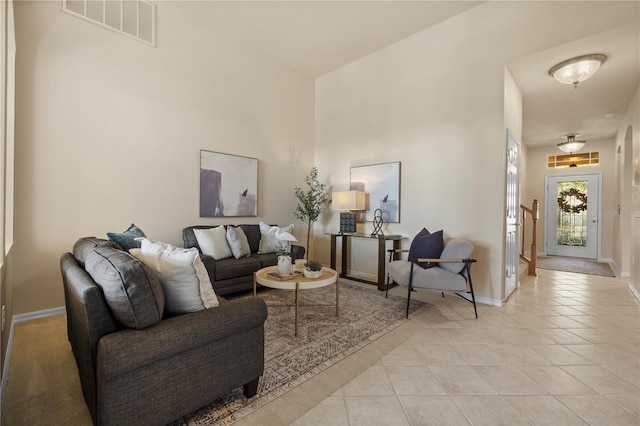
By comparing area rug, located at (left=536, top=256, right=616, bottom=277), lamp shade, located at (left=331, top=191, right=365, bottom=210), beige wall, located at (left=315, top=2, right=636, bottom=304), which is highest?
beige wall, located at (left=315, top=2, right=636, bottom=304)

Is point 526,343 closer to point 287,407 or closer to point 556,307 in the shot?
point 556,307

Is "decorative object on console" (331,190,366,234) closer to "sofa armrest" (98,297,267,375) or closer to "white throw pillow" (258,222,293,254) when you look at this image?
"white throw pillow" (258,222,293,254)

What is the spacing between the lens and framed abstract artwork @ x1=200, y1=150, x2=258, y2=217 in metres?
4.23

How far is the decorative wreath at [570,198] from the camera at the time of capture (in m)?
7.09

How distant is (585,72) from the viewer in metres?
3.36

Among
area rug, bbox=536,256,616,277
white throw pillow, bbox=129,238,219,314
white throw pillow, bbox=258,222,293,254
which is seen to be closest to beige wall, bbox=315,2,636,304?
white throw pillow, bbox=258,222,293,254

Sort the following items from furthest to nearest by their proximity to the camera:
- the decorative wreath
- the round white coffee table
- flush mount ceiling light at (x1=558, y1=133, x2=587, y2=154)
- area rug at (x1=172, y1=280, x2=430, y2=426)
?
the decorative wreath
flush mount ceiling light at (x1=558, y1=133, x2=587, y2=154)
the round white coffee table
area rug at (x1=172, y1=280, x2=430, y2=426)

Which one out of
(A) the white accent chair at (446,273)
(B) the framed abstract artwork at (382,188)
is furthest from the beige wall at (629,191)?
(B) the framed abstract artwork at (382,188)

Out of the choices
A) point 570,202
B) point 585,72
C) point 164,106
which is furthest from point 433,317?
point 570,202

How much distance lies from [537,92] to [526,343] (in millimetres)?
3764

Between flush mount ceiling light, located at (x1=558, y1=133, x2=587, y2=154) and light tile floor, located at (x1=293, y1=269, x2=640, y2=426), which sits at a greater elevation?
flush mount ceiling light, located at (x1=558, y1=133, x2=587, y2=154)

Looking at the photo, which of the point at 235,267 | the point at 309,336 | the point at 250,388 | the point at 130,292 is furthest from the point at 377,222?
the point at 130,292

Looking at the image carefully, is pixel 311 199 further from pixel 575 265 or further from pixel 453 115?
pixel 575 265

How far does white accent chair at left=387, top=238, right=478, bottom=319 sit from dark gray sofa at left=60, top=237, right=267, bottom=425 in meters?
1.95
